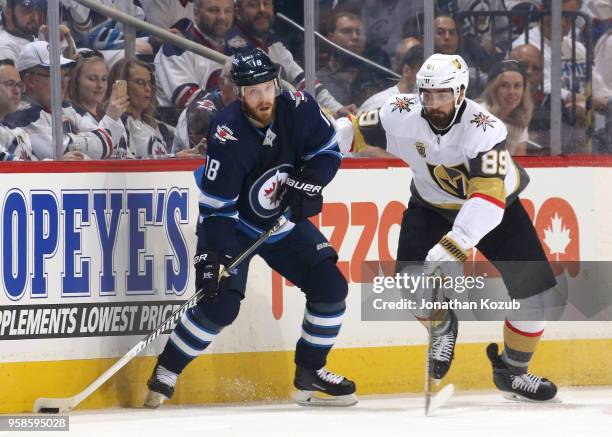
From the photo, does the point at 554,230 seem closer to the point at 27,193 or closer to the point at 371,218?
the point at 371,218

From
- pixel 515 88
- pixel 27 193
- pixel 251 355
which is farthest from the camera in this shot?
pixel 515 88

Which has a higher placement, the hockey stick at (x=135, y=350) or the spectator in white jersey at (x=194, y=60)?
the spectator in white jersey at (x=194, y=60)

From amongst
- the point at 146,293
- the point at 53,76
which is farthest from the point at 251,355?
the point at 53,76

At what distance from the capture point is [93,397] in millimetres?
5195

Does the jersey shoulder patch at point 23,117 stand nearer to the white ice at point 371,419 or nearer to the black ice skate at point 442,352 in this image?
the white ice at point 371,419

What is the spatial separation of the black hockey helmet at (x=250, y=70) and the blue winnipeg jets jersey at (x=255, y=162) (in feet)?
0.50

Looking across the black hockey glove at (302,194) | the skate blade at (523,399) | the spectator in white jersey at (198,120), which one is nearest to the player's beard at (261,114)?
the black hockey glove at (302,194)

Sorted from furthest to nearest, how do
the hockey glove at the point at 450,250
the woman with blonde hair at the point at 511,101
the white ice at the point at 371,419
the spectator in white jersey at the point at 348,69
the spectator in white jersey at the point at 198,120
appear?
the woman with blonde hair at the point at 511,101
the spectator in white jersey at the point at 348,69
the spectator in white jersey at the point at 198,120
the hockey glove at the point at 450,250
the white ice at the point at 371,419

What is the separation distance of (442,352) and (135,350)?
3.74 ft

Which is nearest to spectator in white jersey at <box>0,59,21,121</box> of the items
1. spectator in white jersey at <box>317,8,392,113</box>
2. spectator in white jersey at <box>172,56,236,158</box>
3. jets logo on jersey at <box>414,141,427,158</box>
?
spectator in white jersey at <box>172,56,236,158</box>

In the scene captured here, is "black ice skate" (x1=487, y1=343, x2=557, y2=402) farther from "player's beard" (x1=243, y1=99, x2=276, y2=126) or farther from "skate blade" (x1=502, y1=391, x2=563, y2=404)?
"player's beard" (x1=243, y1=99, x2=276, y2=126)

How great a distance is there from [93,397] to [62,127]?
40.5 inches

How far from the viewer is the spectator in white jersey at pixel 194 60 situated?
5312 millimetres

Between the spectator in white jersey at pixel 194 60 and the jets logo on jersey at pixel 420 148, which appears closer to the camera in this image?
the jets logo on jersey at pixel 420 148
